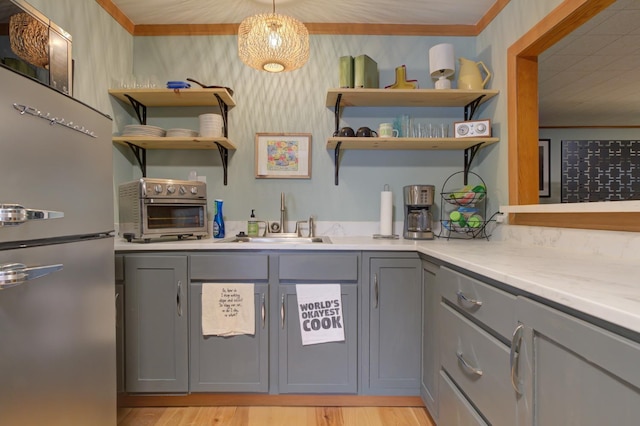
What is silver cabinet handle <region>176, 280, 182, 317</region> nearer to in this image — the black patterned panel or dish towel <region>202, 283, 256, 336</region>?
dish towel <region>202, 283, 256, 336</region>

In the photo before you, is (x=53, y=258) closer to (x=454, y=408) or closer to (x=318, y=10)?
(x=454, y=408)

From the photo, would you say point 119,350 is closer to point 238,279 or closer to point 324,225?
point 238,279

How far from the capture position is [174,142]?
2055mm

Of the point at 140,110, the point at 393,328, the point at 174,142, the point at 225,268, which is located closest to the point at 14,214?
the point at 225,268

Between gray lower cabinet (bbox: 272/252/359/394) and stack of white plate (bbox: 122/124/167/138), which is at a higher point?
stack of white plate (bbox: 122/124/167/138)

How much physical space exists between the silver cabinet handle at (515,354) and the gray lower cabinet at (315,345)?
0.90 metres

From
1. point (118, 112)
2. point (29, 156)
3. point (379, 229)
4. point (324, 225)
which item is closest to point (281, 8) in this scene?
point (118, 112)

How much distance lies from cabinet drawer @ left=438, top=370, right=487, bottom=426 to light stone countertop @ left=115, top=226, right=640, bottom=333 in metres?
0.51

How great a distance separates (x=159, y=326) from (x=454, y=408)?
1491 mm

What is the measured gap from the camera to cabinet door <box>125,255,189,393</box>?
1.65 m

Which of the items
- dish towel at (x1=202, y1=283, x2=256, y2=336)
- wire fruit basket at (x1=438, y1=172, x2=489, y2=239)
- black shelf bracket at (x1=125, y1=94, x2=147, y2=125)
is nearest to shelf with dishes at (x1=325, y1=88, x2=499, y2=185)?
wire fruit basket at (x1=438, y1=172, x2=489, y2=239)

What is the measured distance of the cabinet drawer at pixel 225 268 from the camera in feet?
5.44

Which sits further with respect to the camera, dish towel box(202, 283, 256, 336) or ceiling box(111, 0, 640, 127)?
ceiling box(111, 0, 640, 127)

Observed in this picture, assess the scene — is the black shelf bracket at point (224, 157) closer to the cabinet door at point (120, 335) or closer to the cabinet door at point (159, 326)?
the cabinet door at point (159, 326)
